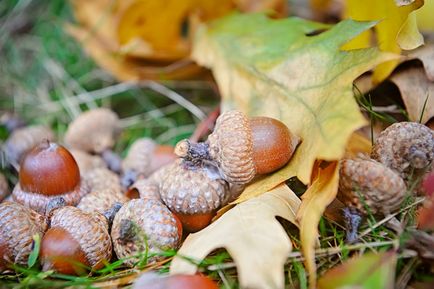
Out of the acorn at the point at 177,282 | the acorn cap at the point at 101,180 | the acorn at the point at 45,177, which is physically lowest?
the acorn at the point at 177,282

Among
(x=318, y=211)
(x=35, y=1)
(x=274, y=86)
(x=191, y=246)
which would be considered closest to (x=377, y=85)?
(x=274, y=86)

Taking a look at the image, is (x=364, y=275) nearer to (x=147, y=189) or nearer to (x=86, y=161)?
(x=147, y=189)

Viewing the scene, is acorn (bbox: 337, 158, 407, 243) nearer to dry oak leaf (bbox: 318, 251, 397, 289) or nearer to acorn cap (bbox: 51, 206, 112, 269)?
dry oak leaf (bbox: 318, 251, 397, 289)

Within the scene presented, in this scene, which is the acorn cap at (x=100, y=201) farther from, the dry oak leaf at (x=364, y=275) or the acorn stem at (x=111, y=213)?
the dry oak leaf at (x=364, y=275)

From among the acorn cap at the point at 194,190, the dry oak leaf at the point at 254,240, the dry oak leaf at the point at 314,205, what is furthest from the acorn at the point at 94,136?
the dry oak leaf at the point at 314,205

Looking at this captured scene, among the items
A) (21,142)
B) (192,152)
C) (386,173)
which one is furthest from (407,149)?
(21,142)

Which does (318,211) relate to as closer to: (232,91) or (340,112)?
(340,112)
